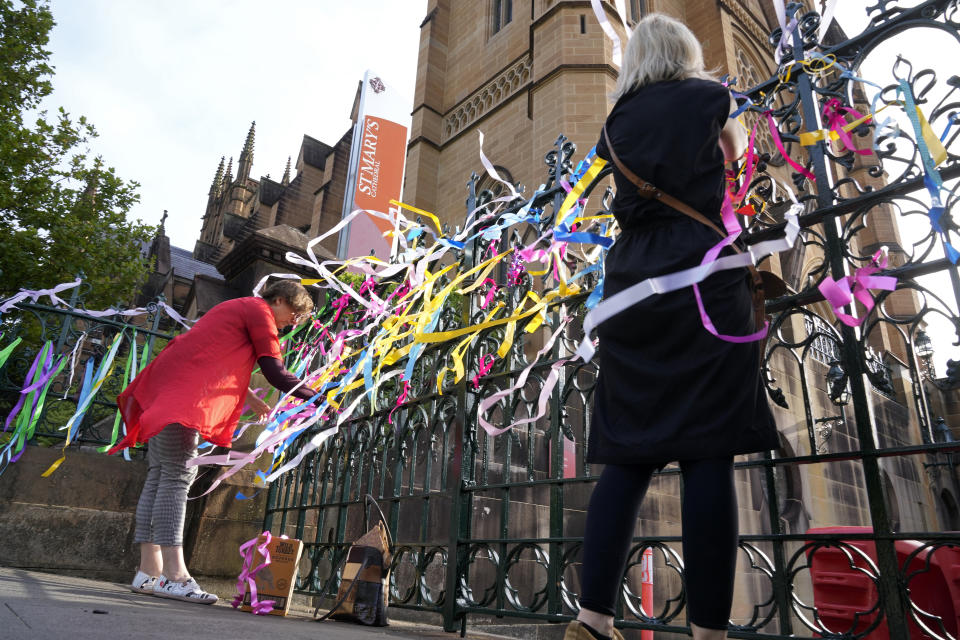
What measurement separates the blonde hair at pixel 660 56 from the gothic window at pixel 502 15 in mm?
17367

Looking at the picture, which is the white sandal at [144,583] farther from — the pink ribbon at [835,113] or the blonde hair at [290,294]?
the pink ribbon at [835,113]

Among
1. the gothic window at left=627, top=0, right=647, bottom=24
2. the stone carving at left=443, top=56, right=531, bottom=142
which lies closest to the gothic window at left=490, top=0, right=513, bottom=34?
the stone carving at left=443, top=56, right=531, bottom=142

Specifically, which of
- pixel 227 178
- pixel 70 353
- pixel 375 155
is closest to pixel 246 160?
pixel 227 178

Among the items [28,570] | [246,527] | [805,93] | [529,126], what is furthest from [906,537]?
[529,126]

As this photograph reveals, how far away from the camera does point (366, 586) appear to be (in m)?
2.88

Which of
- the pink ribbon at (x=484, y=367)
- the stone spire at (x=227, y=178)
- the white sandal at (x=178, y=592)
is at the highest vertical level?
the stone spire at (x=227, y=178)

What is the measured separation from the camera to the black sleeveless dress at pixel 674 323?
1481mm

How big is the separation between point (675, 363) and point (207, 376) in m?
2.58

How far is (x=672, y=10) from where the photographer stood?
16766mm

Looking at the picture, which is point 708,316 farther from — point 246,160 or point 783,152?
point 246,160

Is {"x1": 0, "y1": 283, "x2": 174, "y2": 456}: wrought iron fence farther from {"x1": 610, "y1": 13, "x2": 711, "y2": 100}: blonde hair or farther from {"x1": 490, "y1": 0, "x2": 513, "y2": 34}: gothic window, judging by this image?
{"x1": 490, "y1": 0, "x2": 513, "y2": 34}: gothic window

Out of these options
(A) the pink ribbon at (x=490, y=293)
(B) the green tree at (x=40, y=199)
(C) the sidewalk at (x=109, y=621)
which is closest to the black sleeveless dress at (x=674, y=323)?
(C) the sidewalk at (x=109, y=621)

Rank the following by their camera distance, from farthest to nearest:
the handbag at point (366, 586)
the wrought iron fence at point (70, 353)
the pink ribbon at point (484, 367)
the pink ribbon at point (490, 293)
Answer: the wrought iron fence at point (70, 353)
the pink ribbon at point (490, 293)
the pink ribbon at point (484, 367)
the handbag at point (366, 586)

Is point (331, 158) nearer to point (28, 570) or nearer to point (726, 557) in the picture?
point (28, 570)
